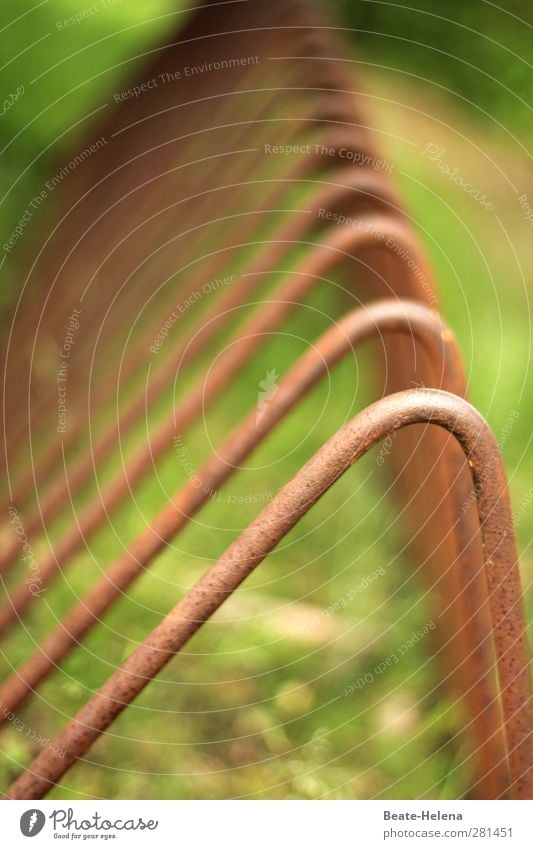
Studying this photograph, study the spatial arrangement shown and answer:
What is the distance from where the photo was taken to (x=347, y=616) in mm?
952

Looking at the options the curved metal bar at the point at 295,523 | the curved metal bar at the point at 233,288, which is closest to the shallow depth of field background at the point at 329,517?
the curved metal bar at the point at 233,288

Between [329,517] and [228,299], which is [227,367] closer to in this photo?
[228,299]

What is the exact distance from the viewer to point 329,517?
1.09 m

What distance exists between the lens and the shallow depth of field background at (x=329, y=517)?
2.62ft

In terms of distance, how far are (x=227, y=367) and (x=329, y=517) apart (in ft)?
1.10

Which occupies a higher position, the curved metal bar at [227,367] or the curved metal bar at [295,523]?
the curved metal bar at [227,367]

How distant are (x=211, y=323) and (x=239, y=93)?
1.10ft

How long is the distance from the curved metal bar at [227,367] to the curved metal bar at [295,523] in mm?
319
